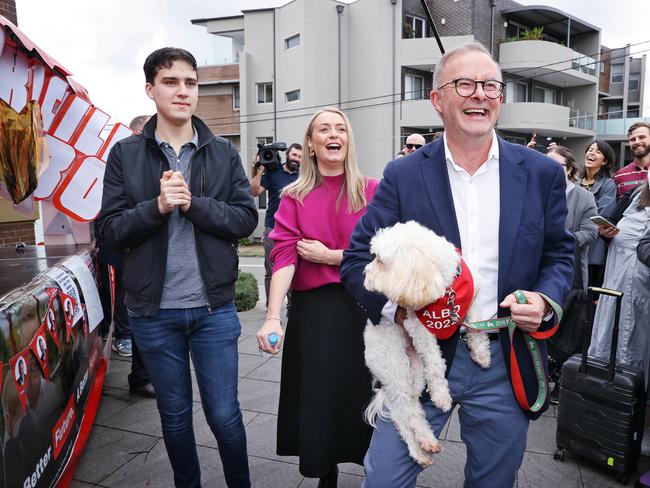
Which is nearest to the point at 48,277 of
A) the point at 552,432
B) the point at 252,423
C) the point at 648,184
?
the point at 252,423

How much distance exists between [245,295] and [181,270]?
520 centimetres

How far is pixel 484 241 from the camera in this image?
178cm

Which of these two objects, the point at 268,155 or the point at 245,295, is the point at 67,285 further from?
the point at 245,295

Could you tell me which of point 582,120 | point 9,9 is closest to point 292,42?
point 582,120

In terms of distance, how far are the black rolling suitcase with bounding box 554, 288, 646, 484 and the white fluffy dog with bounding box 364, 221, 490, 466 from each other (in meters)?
1.56

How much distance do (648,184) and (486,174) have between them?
2.33 meters

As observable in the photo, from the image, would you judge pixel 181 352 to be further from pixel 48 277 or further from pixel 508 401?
pixel 508 401

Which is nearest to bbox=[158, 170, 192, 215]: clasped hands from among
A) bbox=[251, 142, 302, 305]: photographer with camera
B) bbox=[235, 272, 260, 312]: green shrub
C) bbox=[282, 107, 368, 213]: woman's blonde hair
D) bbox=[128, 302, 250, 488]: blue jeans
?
bbox=[128, 302, 250, 488]: blue jeans

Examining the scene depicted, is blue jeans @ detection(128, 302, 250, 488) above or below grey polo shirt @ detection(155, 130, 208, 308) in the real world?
below

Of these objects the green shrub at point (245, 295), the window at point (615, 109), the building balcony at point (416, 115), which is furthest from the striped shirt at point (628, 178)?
the window at point (615, 109)

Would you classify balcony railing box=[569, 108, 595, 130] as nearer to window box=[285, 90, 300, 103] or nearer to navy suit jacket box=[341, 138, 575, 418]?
window box=[285, 90, 300, 103]

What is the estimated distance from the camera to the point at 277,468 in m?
3.11

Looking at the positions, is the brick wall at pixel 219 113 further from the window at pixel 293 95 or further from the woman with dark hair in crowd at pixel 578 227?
the woman with dark hair in crowd at pixel 578 227

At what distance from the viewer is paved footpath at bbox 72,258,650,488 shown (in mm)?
2957
